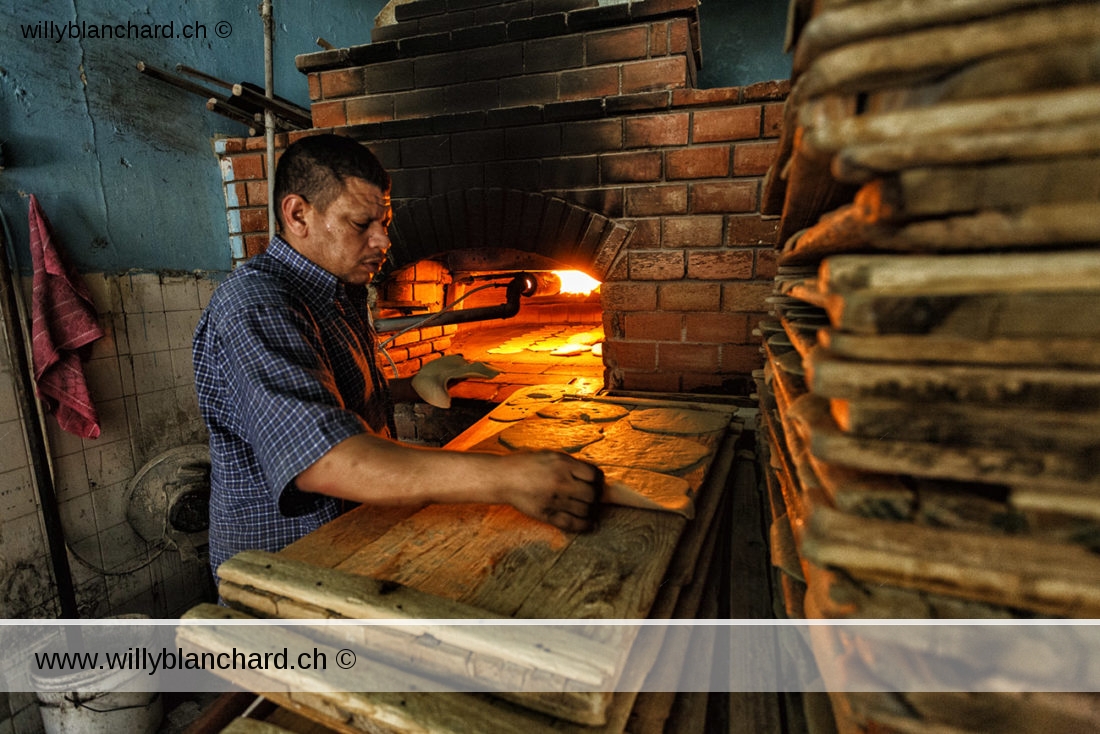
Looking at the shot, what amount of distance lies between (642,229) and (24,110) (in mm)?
2924

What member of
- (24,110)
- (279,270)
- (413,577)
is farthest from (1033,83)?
(24,110)

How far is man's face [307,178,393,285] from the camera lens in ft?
5.23

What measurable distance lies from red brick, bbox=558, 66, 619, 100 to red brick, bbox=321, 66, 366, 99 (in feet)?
3.79

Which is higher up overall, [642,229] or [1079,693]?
[642,229]

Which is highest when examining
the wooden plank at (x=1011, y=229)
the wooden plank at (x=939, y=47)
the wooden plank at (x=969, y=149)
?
the wooden plank at (x=939, y=47)

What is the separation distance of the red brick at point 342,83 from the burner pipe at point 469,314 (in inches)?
50.2

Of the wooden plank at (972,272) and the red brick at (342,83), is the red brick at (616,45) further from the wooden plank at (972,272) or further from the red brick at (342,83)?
the wooden plank at (972,272)

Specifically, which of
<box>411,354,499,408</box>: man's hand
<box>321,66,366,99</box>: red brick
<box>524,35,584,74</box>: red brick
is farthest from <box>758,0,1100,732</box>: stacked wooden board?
<box>321,66,366,99</box>: red brick

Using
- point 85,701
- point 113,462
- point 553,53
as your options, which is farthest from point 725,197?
point 85,701

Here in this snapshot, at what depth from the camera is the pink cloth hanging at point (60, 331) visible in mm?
2328

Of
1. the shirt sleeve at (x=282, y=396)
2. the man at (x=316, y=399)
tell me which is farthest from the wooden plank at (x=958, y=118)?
the shirt sleeve at (x=282, y=396)

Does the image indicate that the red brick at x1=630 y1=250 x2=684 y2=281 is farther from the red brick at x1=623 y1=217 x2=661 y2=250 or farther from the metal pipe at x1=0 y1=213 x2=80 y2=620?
the metal pipe at x1=0 y1=213 x2=80 y2=620

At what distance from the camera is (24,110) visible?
92.1 inches

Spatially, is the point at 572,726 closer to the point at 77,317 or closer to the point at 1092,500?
the point at 1092,500
